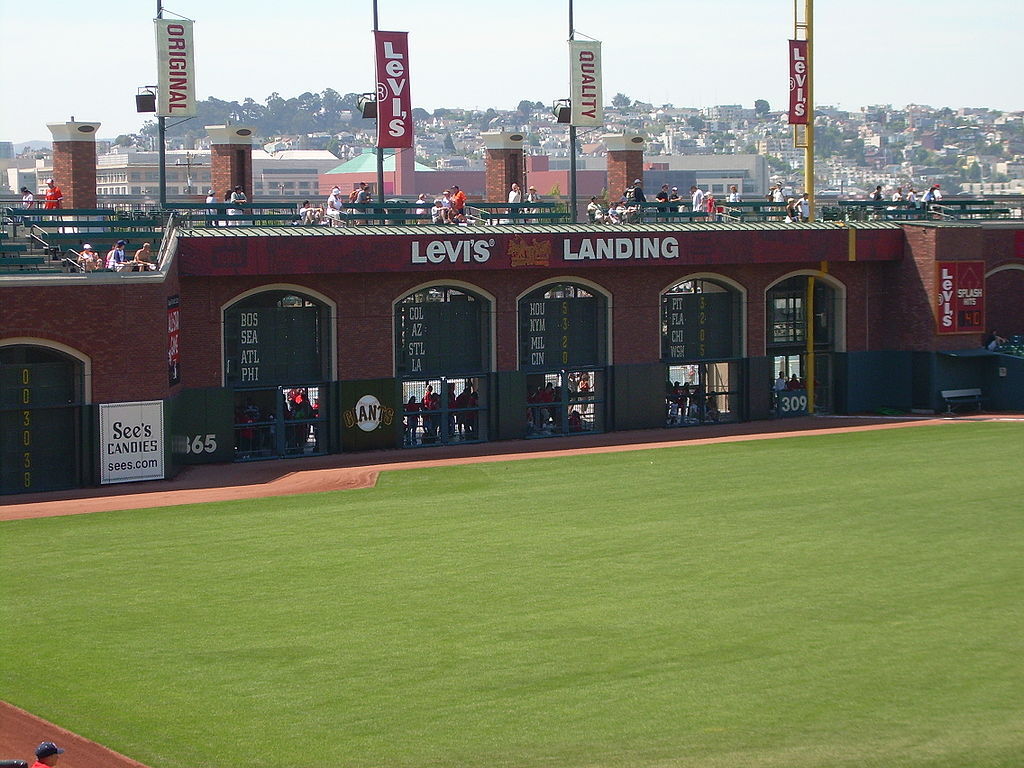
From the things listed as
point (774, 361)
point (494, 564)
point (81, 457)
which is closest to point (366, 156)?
point (774, 361)

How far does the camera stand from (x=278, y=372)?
121 feet

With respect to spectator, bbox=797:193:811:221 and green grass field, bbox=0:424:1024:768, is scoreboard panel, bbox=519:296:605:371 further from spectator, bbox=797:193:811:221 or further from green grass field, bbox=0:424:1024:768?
green grass field, bbox=0:424:1024:768

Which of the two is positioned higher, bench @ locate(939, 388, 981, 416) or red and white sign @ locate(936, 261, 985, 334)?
red and white sign @ locate(936, 261, 985, 334)

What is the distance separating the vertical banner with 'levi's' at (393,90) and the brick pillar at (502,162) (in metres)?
7.79

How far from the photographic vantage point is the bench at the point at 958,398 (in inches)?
1757

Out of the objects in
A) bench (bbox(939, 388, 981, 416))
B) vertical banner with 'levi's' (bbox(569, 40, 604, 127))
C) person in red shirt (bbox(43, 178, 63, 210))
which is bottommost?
bench (bbox(939, 388, 981, 416))

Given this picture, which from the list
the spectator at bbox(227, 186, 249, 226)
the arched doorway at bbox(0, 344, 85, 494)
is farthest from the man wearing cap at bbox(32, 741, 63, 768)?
the spectator at bbox(227, 186, 249, 226)

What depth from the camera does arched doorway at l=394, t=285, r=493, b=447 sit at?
38.8 meters

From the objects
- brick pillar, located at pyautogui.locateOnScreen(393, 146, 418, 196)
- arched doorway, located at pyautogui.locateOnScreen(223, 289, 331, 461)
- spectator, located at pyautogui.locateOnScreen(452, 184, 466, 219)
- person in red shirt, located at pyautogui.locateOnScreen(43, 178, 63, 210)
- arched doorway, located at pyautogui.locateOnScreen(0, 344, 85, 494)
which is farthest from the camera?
brick pillar, located at pyautogui.locateOnScreen(393, 146, 418, 196)

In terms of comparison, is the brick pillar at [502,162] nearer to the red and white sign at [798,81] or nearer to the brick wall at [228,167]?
the brick wall at [228,167]

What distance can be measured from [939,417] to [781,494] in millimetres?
15972

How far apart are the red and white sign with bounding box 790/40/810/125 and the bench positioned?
31.0ft

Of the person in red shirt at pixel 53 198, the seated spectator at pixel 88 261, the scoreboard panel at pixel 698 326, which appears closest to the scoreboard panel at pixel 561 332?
the scoreboard panel at pixel 698 326

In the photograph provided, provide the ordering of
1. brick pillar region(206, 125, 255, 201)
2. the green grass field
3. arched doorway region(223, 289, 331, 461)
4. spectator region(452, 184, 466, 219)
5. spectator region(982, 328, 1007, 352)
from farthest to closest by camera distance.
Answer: spectator region(982, 328, 1007, 352), brick pillar region(206, 125, 255, 201), spectator region(452, 184, 466, 219), arched doorway region(223, 289, 331, 461), the green grass field
